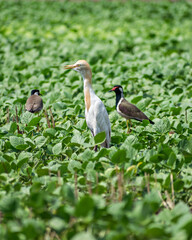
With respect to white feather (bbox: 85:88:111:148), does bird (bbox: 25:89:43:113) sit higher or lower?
lower

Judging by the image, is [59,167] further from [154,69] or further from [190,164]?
[154,69]

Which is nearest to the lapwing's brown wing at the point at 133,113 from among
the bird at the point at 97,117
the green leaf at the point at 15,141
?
the bird at the point at 97,117

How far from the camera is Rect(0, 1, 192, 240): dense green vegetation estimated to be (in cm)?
257

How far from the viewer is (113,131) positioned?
5.02 meters

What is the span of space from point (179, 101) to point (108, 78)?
1832 mm

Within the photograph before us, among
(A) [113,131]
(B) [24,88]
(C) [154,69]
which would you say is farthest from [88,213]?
(C) [154,69]

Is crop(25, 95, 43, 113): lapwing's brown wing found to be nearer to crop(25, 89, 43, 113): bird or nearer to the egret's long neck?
crop(25, 89, 43, 113): bird

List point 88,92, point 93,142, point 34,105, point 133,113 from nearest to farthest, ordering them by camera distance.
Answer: point 93,142 → point 88,92 → point 133,113 → point 34,105

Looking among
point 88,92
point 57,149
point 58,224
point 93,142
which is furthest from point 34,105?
point 58,224

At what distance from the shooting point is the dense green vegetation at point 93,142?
101 inches

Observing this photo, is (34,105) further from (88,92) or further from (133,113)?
(133,113)

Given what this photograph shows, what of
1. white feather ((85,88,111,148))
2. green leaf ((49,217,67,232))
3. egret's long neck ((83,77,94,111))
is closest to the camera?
green leaf ((49,217,67,232))

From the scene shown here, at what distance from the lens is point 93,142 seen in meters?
4.07

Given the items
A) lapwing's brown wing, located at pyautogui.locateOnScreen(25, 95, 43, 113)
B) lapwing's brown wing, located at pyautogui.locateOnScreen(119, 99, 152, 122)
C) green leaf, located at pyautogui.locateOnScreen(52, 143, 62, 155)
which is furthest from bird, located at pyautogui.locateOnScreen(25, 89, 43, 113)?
green leaf, located at pyautogui.locateOnScreen(52, 143, 62, 155)
